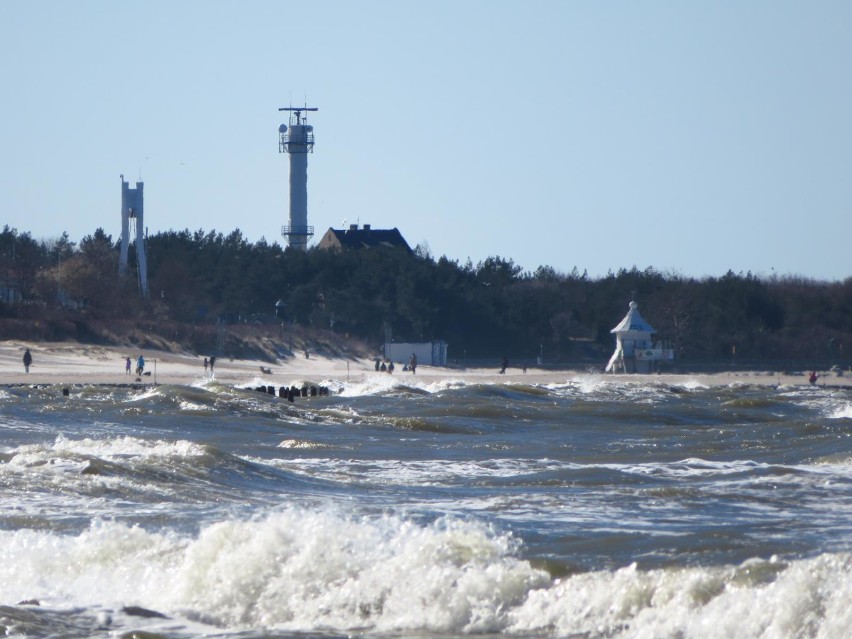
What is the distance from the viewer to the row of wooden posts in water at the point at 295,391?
1329 inches

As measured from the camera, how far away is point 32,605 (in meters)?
9.20

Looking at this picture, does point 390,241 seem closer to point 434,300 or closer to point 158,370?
point 434,300

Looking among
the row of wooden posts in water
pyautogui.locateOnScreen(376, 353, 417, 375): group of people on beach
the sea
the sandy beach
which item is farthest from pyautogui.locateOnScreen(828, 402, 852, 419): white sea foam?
pyautogui.locateOnScreen(376, 353, 417, 375): group of people on beach

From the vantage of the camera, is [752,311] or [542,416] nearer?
[542,416]

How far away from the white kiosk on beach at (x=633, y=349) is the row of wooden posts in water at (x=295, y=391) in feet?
60.1

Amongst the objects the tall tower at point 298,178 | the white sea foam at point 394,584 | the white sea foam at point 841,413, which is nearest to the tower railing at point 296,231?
the tall tower at point 298,178

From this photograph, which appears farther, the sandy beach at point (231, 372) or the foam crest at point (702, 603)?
the sandy beach at point (231, 372)

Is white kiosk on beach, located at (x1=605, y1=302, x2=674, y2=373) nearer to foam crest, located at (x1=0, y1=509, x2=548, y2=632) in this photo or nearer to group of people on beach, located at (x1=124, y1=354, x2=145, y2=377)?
group of people on beach, located at (x1=124, y1=354, x2=145, y2=377)

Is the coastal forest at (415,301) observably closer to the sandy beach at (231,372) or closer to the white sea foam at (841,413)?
the sandy beach at (231,372)

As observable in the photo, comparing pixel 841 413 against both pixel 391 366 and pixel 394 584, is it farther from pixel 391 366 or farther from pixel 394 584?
pixel 394 584

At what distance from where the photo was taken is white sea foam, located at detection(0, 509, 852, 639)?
8.42m

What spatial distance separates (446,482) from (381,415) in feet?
40.9

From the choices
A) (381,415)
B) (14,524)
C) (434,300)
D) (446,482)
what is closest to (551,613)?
(14,524)

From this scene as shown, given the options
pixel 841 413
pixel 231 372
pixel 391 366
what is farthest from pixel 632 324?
pixel 841 413
